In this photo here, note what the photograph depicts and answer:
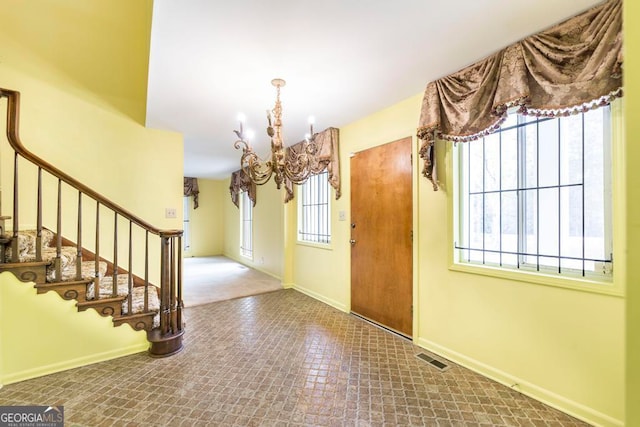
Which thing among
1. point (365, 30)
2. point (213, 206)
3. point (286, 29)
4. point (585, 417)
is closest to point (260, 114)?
point (286, 29)

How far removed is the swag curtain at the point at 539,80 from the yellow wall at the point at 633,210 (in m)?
1.12

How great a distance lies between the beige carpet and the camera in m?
4.02

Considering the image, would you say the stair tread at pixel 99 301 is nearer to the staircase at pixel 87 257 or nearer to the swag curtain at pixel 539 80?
the staircase at pixel 87 257

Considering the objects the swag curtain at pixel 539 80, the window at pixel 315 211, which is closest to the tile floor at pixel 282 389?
the window at pixel 315 211

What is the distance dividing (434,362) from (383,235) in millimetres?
1271

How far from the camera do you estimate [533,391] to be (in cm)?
180

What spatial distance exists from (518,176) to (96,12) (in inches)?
139

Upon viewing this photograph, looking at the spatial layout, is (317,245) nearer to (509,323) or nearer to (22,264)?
(509,323)

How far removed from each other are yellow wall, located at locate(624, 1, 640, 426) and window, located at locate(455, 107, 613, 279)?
1332mm

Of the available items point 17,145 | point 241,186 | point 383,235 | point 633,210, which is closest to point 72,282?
point 17,145

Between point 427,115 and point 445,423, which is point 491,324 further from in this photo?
point 427,115

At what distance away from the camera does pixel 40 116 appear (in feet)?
8.54

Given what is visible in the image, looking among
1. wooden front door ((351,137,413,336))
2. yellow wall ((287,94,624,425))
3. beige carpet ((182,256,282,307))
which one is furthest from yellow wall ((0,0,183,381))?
yellow wall ((287,94,624,425))

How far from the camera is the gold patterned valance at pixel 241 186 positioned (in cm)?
595
